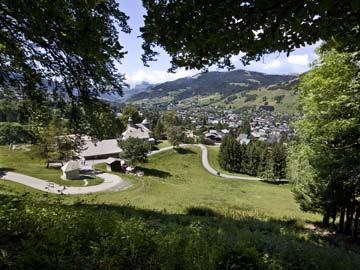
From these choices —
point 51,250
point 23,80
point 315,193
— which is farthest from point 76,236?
point 315,193

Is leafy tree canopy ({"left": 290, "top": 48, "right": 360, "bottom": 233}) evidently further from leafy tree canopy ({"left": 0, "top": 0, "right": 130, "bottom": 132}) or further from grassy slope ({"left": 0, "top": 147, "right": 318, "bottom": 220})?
grassy slope ({"left": 0, "top": 147, "right": 318, "bottom": 220})

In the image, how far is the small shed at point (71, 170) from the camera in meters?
34.0

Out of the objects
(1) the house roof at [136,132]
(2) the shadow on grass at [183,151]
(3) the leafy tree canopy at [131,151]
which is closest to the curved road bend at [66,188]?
(3) the leafy tree canopy at [131,151]

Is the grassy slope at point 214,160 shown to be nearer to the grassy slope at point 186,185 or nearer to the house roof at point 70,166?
the grassy slope at point 186,185

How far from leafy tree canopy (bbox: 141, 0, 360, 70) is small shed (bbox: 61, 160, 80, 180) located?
33.8m

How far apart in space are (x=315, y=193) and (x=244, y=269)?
1237 centimetres

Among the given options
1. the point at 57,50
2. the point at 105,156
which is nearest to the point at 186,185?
the point at 105,156

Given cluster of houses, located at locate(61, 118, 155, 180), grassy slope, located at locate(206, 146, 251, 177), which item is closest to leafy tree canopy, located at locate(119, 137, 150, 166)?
cluster of houses, located at locate(61, 118, 155, 180)

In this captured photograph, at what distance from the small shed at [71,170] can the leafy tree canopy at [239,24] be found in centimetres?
3383

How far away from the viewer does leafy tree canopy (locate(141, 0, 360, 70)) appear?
9.36ft

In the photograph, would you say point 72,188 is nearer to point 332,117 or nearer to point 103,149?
point 332,117

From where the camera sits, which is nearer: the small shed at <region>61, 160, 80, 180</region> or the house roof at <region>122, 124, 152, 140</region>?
the small shed at <region>61, 160, 80, 180</region>

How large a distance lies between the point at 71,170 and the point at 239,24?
3491 centimetres

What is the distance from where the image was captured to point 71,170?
34.3 metres
